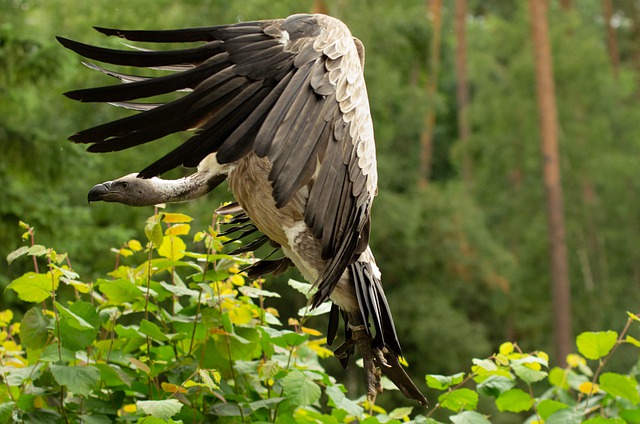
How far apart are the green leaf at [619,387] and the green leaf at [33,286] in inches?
66.6

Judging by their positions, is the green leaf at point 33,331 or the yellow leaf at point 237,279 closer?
the green leaf at point 33,331

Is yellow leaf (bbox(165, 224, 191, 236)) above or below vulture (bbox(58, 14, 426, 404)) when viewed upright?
below

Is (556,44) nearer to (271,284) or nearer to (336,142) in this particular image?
(271,284)

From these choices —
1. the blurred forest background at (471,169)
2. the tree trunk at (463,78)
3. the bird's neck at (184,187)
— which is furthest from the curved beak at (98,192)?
the tree trunk at (463,78)

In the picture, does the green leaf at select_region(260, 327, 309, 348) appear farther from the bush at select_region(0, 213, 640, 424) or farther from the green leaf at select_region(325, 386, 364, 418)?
the green leaf at select_region(325, 386, 364, 418)

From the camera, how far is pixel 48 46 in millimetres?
11195

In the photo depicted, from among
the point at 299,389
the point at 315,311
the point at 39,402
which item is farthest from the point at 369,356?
the point at 39,402

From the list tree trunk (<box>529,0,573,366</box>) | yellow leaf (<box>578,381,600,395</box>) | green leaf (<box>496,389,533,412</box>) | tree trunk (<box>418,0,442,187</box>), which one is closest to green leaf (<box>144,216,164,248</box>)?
green leaf (<box>496,389,533,412</box>)

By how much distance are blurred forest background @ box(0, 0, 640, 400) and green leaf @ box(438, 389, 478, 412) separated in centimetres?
1117

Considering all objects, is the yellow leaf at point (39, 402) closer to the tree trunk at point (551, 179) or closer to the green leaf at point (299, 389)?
the green leaf at point (299, 389)

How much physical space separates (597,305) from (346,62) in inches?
774

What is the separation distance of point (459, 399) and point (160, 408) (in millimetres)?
950

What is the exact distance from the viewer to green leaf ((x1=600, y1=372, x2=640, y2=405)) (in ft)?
9.88

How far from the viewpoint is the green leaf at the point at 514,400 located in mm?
3090
